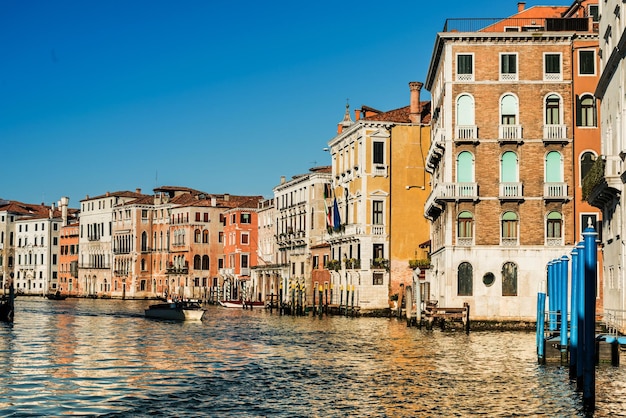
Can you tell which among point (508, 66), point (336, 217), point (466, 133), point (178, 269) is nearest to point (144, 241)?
point (178, 269)

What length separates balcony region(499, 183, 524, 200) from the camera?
39.8m

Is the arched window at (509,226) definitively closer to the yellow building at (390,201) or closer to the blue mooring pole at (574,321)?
the yellow building at (390,201)

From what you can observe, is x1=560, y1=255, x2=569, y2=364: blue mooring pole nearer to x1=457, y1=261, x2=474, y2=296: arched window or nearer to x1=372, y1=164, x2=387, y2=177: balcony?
x1=457, y1=261, x2=474, y2=296: arched window

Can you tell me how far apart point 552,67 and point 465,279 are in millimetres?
9274

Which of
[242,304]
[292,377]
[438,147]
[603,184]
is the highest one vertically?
[438,147]

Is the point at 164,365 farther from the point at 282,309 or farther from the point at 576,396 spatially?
the point at 282,309

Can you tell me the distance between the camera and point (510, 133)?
40.0 meters

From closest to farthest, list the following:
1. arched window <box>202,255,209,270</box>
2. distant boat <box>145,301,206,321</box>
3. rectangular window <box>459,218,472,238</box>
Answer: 1. rectangular window <box>459,218,472,238</box>
2. distant boat <box>145,301,206,321</box>
3. arched window <box>202,255,209,270</box>

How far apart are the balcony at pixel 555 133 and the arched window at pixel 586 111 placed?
82 centimetres

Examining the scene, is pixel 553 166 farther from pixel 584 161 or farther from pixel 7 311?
pixel 7 311

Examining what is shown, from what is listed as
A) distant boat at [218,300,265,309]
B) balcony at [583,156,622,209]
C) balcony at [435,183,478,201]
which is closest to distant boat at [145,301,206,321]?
distant boat at [218,300,265,309]

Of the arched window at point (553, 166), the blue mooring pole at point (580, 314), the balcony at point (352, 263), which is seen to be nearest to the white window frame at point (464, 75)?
the arched window at point (553, 166)

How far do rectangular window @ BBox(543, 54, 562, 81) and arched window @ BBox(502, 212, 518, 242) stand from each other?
5.71 metres

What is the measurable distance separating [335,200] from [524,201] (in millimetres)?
20049
